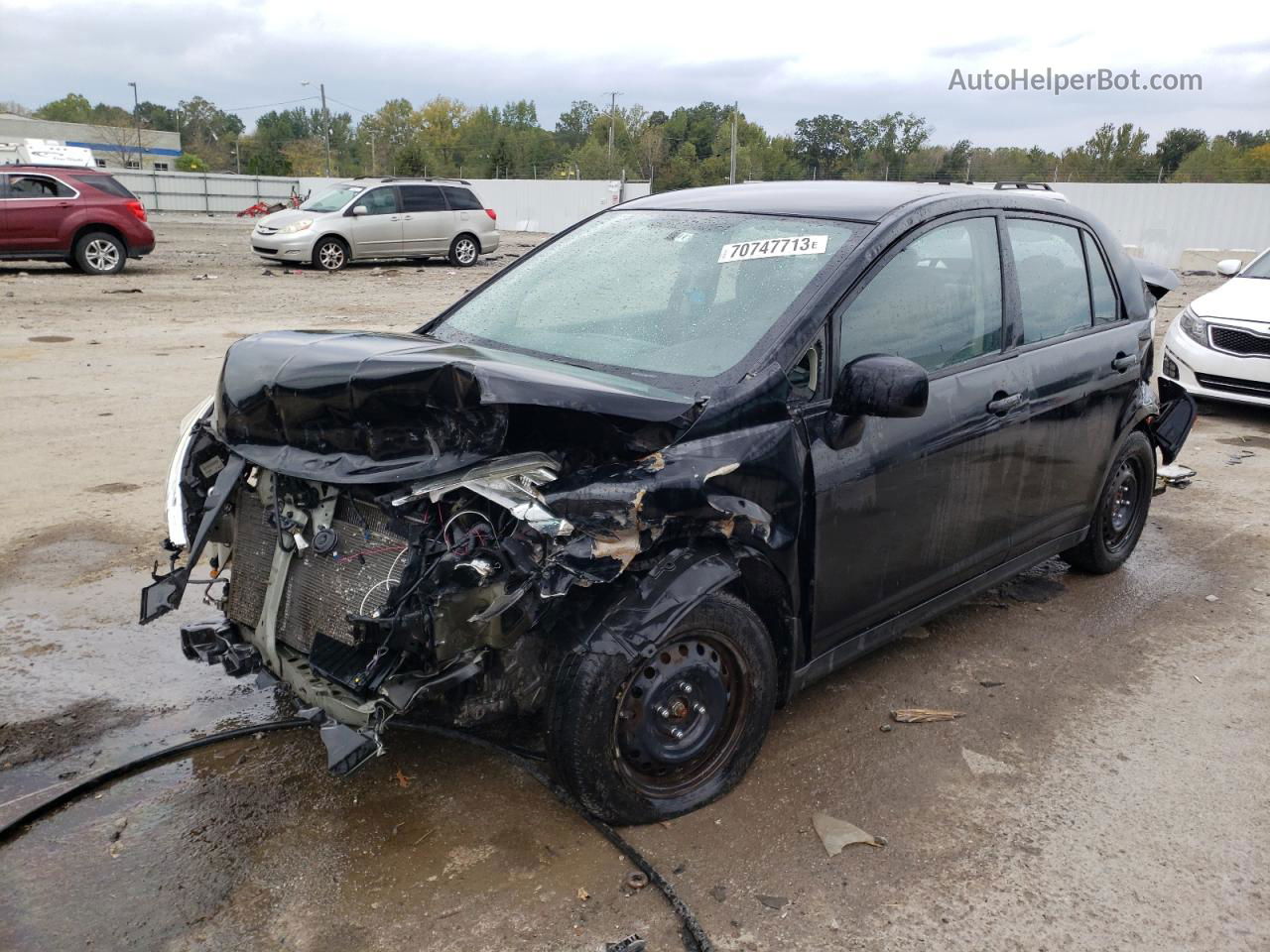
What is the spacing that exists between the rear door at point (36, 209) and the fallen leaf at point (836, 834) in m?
18.0

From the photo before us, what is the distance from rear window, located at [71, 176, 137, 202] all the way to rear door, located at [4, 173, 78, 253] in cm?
26

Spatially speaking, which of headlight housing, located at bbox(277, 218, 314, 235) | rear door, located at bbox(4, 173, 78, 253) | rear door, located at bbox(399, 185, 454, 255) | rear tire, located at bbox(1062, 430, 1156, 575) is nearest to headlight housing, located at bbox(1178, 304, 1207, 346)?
rear tire, located at bbox(1062, 430, 1156, 575)

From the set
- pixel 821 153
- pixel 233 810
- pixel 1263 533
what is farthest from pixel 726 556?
pixel 821 153

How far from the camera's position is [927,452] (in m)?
3.68

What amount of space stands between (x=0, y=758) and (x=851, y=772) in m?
2.83

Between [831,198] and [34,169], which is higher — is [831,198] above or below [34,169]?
below

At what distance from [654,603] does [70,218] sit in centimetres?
1783

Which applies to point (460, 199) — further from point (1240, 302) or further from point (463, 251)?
point (1240, 302)

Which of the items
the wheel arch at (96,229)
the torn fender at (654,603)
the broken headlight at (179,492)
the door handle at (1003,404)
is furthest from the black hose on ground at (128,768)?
the wheel arch at (96,229)

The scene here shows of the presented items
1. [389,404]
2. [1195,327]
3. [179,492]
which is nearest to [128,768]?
[179,492]

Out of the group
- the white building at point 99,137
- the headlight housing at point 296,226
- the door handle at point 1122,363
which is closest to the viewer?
the door handle at point 1122,363

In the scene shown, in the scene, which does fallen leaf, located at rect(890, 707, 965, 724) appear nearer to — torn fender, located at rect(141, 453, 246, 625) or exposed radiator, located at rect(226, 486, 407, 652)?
exposed radiator, located at rect(226, 486, 407, 652)

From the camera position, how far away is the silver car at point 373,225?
2027 centimetres

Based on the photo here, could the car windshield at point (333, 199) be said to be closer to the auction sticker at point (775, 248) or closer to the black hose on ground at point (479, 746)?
the auction sticker at point (775, 248)
